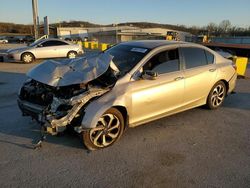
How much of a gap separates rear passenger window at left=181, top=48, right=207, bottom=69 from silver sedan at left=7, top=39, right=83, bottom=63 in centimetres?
1145

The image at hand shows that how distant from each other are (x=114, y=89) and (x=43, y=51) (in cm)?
1218

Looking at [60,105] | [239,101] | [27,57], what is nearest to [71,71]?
[60,105]

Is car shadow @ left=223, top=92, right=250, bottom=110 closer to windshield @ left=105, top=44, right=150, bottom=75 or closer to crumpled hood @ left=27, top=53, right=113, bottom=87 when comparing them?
windshield @ left=105, top=44, right=150, bottom=75

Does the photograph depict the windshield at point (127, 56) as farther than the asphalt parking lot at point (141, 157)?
Yes

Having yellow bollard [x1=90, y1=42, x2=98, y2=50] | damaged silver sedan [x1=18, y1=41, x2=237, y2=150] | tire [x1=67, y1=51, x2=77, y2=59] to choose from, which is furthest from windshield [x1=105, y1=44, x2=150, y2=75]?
yellow bollard [x1=90, y1=42, x2=98, y2=50]

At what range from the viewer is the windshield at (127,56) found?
470 centimetres

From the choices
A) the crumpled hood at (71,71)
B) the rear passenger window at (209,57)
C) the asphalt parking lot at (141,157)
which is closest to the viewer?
the asphalt parking lot at (141,157)

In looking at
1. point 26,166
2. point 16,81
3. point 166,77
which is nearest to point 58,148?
point 26,166

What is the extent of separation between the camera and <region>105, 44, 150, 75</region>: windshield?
4.70 metres

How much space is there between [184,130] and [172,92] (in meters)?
0.76

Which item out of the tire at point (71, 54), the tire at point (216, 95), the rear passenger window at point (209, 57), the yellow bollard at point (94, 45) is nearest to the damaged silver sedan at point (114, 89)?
the rear passenger window at point (209, 57)

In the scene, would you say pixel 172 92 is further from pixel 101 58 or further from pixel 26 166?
pixel 26 166

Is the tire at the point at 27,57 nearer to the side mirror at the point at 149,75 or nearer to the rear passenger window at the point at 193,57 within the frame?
the rear passenger window at the point at 193,57

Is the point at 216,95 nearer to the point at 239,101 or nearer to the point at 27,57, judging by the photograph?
the point at 239,101
